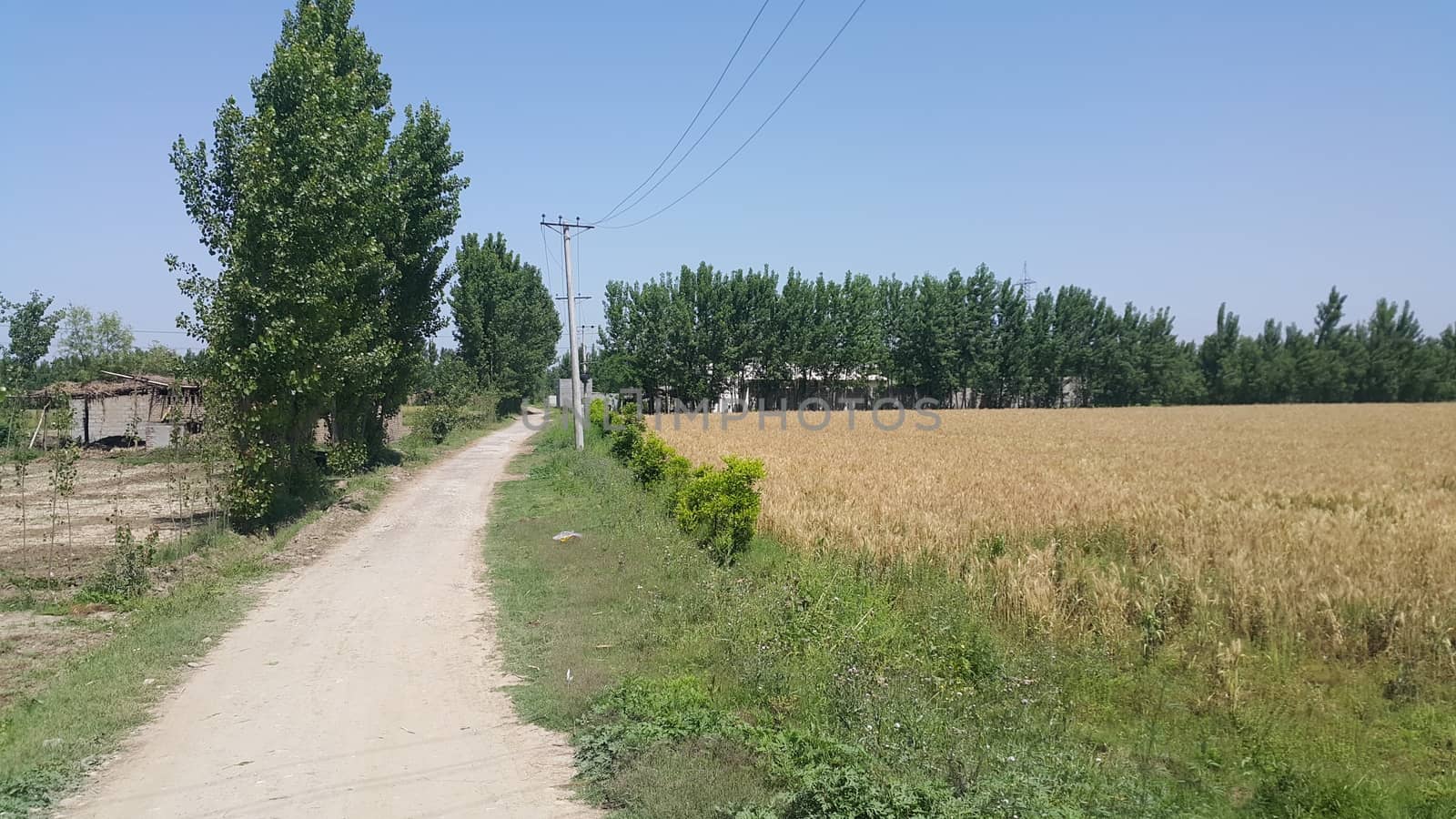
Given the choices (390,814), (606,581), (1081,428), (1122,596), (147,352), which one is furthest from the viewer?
(147,352)

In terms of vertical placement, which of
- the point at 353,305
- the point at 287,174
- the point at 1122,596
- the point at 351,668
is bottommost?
the point at 351,668

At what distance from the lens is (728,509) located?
36.5 ft

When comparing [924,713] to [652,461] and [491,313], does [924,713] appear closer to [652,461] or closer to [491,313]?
[652,461]

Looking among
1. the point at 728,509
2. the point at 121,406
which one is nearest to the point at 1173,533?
the point at 728,509

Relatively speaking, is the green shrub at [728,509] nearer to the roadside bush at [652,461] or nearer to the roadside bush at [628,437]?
the roadside bush at [652,461]

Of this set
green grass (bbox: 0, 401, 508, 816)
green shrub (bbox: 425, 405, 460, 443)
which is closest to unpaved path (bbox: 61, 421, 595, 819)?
green grass (bbox: 0, 401, 508, 816)

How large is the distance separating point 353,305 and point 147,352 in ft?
110

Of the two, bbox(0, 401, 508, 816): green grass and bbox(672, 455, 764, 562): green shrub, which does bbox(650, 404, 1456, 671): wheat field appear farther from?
bbox(0, 401, 508, 816): green grass

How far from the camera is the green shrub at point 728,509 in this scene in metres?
11.1

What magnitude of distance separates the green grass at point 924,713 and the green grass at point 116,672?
2.84m

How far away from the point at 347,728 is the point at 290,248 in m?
11.3

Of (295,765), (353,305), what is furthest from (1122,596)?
(353,305)

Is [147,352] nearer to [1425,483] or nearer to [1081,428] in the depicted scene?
[1081,428]

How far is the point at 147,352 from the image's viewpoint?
1721 inches
